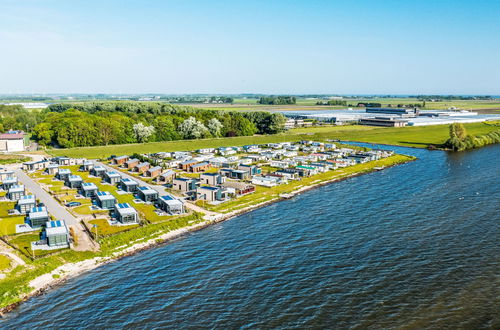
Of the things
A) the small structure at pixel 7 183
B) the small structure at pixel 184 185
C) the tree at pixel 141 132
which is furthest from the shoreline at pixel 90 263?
the tree at pixel 141 132

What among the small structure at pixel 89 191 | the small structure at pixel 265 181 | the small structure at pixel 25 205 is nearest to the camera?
the small structure at pixel 25 205

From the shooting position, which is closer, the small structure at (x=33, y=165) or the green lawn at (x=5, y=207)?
the green lawn at (x=5, y=207)

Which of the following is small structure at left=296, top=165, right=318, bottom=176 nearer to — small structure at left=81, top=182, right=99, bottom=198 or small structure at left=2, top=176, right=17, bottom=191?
small structure at left=81, top=182, right=99, bottom=198

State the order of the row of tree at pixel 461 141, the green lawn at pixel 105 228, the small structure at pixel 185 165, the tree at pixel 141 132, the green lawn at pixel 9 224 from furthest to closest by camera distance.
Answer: the tree at pixel 141 132
the row of tree at pixel 461 141
the small structure at pixel 185 165
the green lawn at pixel 9 224
the green lawn at pixel 105 228

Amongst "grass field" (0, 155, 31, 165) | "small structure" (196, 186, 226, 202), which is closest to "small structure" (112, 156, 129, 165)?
"grass field" (0, 155, 31, 165)

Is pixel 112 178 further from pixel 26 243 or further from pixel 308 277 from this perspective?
pixel 308 277

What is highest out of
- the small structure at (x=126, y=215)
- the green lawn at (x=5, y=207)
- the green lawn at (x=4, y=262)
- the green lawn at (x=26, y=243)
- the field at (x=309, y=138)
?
the field at (x=309, y=138)

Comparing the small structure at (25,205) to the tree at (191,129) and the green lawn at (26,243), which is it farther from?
the tree at (191,129)
